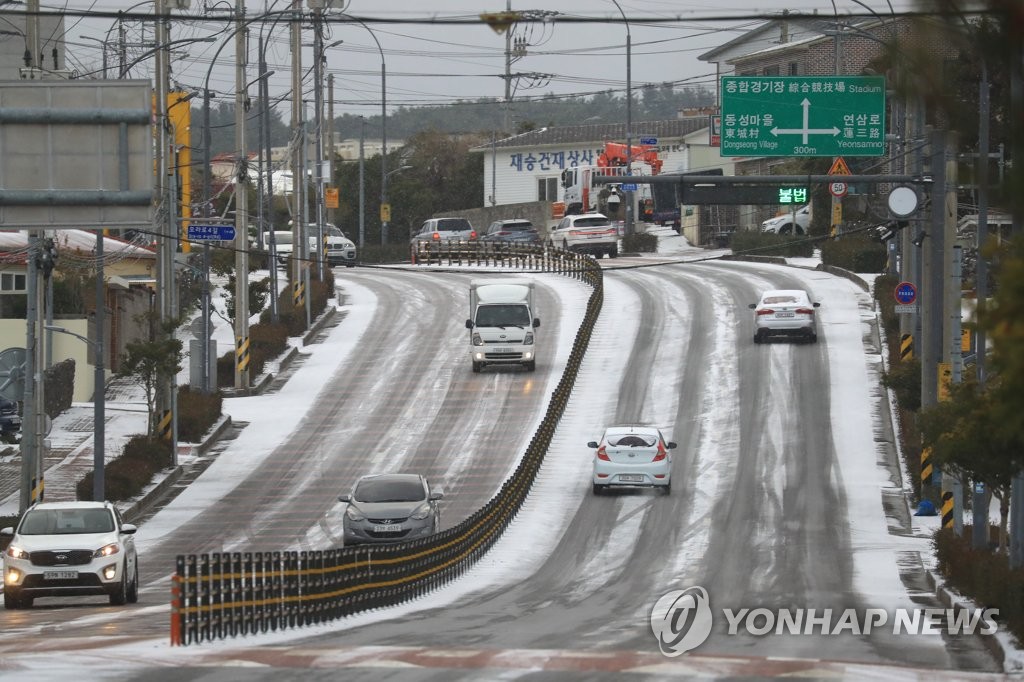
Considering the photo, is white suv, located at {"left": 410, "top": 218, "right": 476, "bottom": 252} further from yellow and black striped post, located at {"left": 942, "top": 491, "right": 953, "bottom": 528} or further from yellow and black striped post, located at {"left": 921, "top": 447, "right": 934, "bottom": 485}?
yellow and black striped post, located at {"left": 942, "top": 491, "right": 953, "bottom": 528}

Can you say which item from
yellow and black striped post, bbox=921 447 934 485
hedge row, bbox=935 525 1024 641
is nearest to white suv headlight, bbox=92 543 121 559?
hedge row, bbox=935 525 1024 641

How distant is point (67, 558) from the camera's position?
22109 millimetres

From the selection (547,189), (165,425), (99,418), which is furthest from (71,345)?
(547,189)

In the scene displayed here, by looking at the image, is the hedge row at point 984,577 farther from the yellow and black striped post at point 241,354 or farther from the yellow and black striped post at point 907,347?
the yellow and black striped post at point 241,354

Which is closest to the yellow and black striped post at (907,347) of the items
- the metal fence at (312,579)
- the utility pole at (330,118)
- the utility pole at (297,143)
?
the metal fence at (312,579)

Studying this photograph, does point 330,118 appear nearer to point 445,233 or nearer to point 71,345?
point 445,233

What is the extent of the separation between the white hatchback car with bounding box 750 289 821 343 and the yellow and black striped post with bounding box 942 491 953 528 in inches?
809

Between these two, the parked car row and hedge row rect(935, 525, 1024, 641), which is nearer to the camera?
hedge row rect(935, 525, 1024, 641)

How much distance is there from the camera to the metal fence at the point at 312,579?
56.7 ft

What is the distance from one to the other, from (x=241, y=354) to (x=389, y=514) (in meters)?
19.9

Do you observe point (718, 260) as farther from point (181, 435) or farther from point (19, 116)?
point (19, 116)

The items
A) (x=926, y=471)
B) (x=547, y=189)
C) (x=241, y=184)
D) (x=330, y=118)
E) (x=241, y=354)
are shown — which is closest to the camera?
(x=926, y=471)

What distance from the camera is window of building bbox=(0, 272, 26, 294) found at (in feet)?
163

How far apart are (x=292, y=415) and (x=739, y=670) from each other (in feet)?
103
